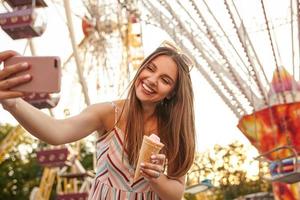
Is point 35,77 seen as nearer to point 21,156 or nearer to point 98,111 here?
point 98,111

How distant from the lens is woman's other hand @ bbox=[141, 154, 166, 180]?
2.26m

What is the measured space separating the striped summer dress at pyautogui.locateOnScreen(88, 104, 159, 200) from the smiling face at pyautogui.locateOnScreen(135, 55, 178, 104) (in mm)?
158

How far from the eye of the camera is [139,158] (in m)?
2.33

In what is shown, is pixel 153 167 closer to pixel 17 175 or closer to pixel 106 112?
pixel 106 112

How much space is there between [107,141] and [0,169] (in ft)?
114

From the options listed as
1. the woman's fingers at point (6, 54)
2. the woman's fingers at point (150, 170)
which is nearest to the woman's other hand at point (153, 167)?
the woman's fingers at point (150, 170)

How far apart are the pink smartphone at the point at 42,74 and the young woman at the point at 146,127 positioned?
0.49m

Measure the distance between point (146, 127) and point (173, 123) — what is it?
0.37 feet

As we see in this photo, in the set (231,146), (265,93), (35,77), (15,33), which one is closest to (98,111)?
(35,77)

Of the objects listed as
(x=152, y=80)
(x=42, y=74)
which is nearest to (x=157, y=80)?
(x=152, y=80)

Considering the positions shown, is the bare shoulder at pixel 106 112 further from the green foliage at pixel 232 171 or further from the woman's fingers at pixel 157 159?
the green foliage at pixel 232 171

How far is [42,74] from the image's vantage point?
1.92 m

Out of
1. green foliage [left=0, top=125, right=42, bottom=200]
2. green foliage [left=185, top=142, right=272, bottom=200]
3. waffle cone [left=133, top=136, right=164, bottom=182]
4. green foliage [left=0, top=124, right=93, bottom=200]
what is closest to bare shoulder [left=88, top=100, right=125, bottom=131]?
waffle cone [left=133, top=136, right=164, bottom=182]

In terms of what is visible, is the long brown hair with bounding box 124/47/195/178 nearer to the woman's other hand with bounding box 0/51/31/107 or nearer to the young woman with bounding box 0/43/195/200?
the young woman with bounding box 0/43/195/200
